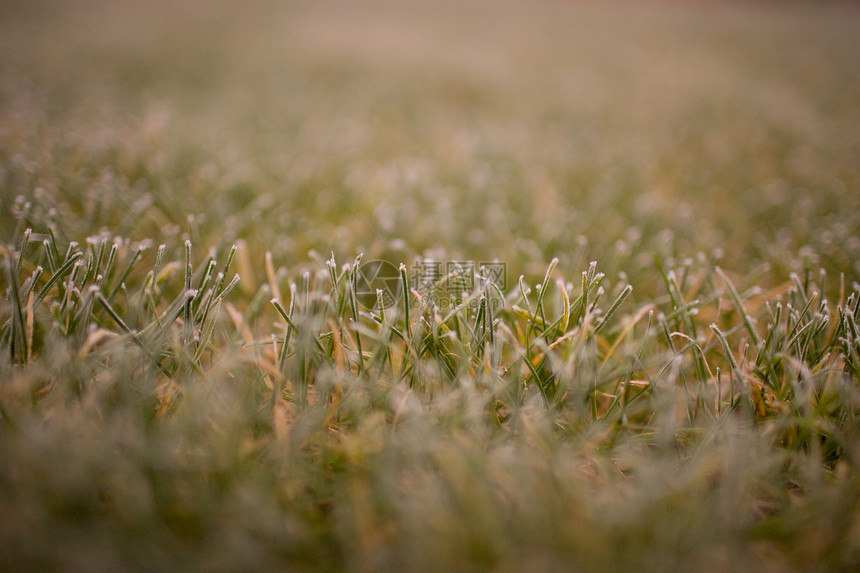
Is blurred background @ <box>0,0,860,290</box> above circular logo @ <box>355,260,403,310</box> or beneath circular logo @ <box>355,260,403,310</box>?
above

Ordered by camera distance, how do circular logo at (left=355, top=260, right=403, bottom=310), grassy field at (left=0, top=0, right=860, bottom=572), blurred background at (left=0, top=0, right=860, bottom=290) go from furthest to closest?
blurred background at (left=0, top=0, right=860, bottom=290)
circular logo at (left=355, top=260, right=403, bottom=310)
grassy field at (left=0, top=0, right=860, bottom=572)

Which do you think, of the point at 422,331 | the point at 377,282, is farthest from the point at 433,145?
the point at 422,331

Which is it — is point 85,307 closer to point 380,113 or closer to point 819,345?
point 819,345

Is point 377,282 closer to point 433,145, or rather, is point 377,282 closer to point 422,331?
point 422,331

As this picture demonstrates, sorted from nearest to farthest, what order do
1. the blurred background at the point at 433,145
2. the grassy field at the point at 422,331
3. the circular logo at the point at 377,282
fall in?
1. the grassy field at the point at 422,331
2. the circular logo at the point at 377,282
3. the blurred background at the point at 433,145

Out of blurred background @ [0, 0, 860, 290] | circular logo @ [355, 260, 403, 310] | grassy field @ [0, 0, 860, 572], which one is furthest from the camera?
blurred background @ [0, 0, 860, 290]
